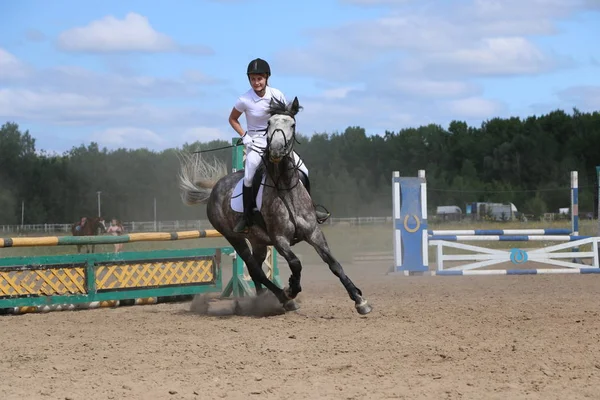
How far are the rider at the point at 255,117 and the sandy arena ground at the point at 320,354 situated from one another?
1199 millimetres

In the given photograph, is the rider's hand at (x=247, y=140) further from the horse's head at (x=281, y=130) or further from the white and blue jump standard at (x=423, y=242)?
the white and blue jump standard at (x=423, y=242)

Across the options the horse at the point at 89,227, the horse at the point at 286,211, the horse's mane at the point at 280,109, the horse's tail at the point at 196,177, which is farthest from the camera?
the horse at the point at 89,227

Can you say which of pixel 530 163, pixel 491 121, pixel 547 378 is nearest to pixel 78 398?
pixel 547 378

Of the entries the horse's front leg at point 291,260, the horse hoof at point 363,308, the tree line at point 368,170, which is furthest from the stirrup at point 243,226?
the tree line at point 368,170

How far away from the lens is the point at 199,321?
7855 mm

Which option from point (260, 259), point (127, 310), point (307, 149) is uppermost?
point (307, 149)

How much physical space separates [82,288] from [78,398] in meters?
5.79

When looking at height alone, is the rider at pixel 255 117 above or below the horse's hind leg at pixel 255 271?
above

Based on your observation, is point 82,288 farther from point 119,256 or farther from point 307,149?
point 307,149

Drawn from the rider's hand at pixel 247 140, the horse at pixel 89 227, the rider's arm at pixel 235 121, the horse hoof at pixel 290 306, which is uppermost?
the rider's arm at pixel 235 121

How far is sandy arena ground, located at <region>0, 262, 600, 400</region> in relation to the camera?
4461mm

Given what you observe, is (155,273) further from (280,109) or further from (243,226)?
(280,109)

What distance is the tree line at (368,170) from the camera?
1943 inches

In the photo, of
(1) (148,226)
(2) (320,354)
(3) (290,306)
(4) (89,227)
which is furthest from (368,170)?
(2) (320,354)
